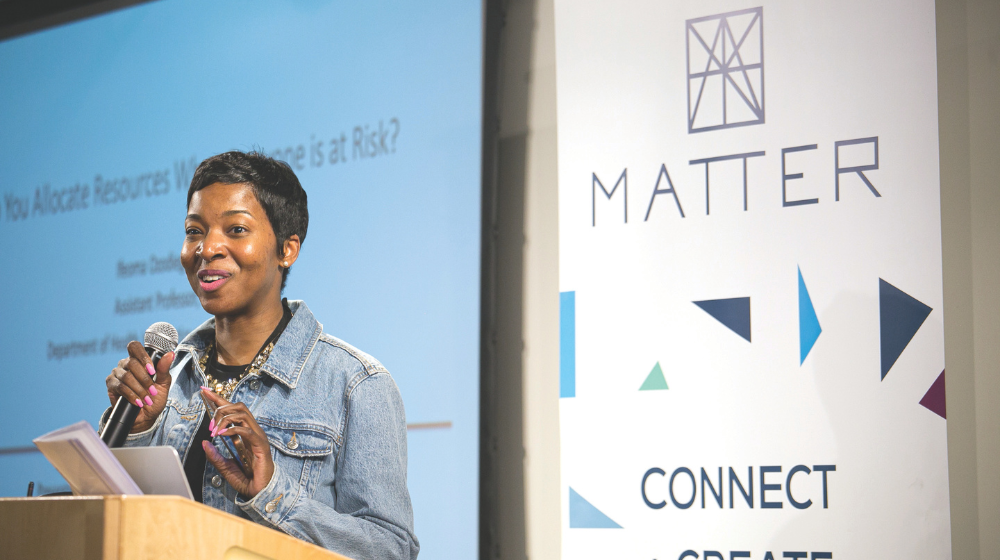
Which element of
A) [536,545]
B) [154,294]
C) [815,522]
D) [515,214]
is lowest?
[536,545]

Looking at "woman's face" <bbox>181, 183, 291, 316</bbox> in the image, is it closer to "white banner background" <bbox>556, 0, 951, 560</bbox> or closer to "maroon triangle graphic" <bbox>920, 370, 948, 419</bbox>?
"white banner background" <bbox>556, 0, 951, 560</bbox>

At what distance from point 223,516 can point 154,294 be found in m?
2.36

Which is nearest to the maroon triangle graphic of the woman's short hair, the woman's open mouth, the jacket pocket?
A: the jacket pocket

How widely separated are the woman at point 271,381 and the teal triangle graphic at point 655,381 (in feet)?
2.95

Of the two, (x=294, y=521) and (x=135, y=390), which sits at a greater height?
(x=135, y=390)

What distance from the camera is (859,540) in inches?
82.5

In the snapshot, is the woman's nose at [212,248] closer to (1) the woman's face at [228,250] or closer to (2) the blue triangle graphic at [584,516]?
(1) the woman's face at [228,250]

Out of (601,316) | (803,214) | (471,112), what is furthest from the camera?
(471,112)

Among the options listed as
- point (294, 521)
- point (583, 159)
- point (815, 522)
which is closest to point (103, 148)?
point (583, 159)

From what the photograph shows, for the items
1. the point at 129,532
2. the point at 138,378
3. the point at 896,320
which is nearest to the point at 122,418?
the point at 138,378

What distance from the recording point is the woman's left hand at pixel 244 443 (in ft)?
4.40

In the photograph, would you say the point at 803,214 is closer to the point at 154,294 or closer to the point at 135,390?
the point at 135,390

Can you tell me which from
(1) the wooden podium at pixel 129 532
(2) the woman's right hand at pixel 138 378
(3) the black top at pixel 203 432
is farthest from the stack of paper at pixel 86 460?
(3) the black top at pixel 203 432

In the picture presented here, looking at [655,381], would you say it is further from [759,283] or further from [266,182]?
[266,182]
